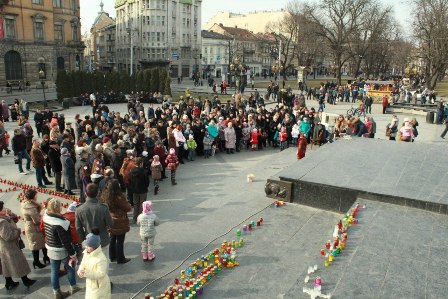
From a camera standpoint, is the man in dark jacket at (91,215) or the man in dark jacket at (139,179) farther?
the man in dark jacket at (139,179)

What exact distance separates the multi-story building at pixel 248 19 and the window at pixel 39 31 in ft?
207

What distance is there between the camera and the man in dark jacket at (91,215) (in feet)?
20.6

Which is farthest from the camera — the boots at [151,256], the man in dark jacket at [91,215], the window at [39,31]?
the window at [39,31]

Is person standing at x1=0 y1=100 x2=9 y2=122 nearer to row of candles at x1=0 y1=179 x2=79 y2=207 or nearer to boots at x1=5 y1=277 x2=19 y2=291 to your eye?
row of candles at x1=0 y1=179 x2=79 y2=207

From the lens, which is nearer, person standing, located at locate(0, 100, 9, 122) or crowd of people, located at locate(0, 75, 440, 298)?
crowd of people, located at locate(0, 75, 440, 298)

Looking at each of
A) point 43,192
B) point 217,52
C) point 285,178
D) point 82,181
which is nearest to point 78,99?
point 43,192

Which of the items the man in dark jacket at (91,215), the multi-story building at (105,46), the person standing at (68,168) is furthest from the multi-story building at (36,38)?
the man in dark jacket at (91,215)

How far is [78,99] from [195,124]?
21.2m

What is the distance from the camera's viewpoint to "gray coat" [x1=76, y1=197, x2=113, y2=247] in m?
6.27

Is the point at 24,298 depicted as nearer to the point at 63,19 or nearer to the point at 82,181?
the point at 82,181

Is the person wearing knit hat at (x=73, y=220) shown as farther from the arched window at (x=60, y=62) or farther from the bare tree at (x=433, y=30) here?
the arched window at (x=60, y=62)

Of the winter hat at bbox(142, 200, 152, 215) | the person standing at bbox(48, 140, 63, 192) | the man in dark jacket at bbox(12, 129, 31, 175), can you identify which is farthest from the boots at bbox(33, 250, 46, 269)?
the man in dark jacket at bbox(12, 129, 31, 175)

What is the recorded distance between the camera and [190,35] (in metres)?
80.4

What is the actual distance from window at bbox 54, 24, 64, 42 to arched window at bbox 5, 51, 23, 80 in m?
7.24
